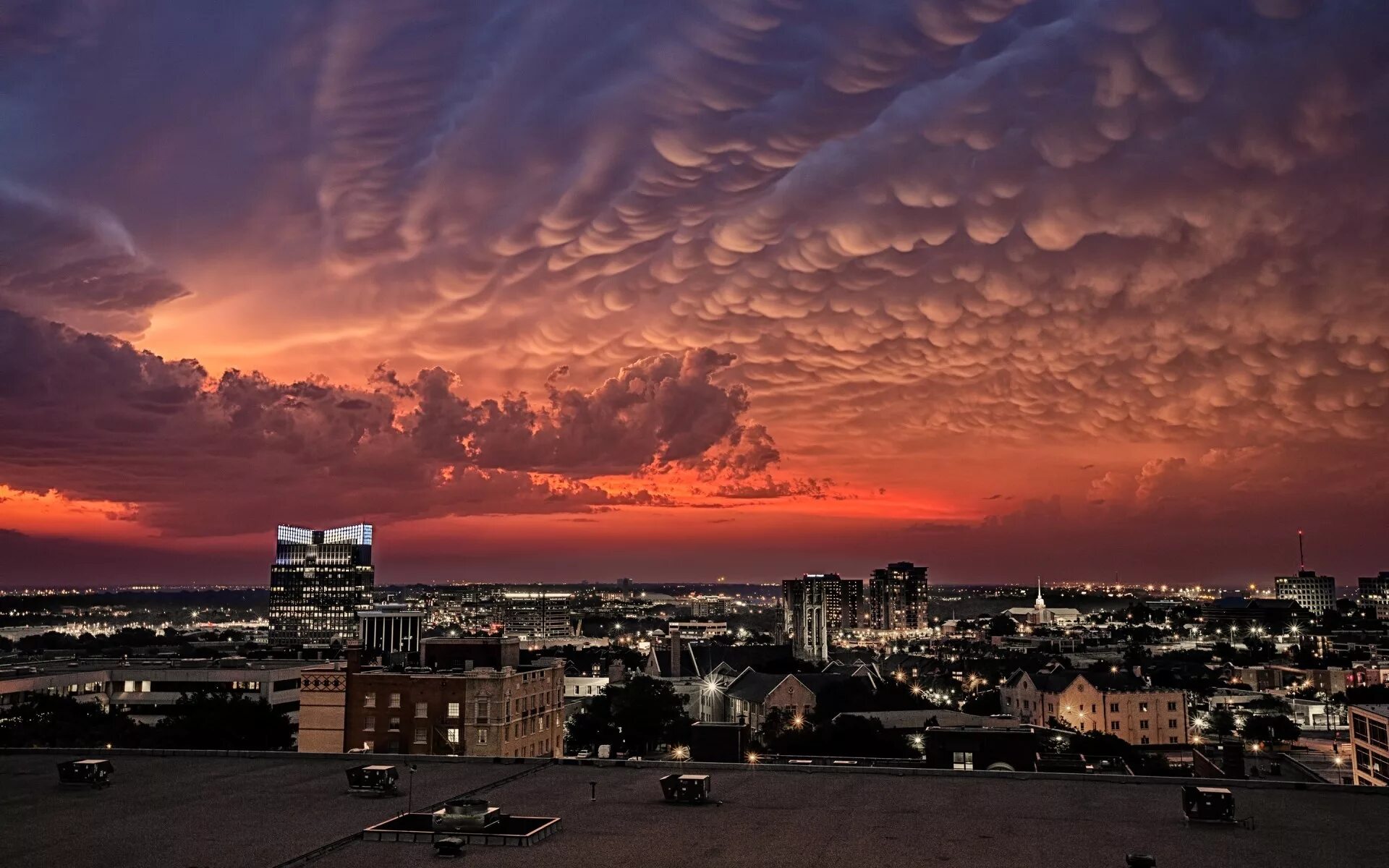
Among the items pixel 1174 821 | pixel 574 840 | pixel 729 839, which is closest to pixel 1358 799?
pixel 1174 821

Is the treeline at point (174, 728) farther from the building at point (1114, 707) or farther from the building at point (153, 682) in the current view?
the building at point (1114, 707)

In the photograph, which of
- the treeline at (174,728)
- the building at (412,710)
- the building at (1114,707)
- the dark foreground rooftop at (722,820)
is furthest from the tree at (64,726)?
the building at (1114,707)

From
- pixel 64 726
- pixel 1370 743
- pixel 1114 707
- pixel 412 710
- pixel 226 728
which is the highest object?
pixel 412 710

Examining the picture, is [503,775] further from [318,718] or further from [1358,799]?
[318,718]

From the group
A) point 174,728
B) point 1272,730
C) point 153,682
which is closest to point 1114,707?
point 1272,730

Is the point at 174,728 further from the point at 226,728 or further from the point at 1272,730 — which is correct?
the point at 1272,730

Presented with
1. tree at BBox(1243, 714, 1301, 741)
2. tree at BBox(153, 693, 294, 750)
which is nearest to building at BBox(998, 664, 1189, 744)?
tree at BBox(1243, 714, 1301, 741)
